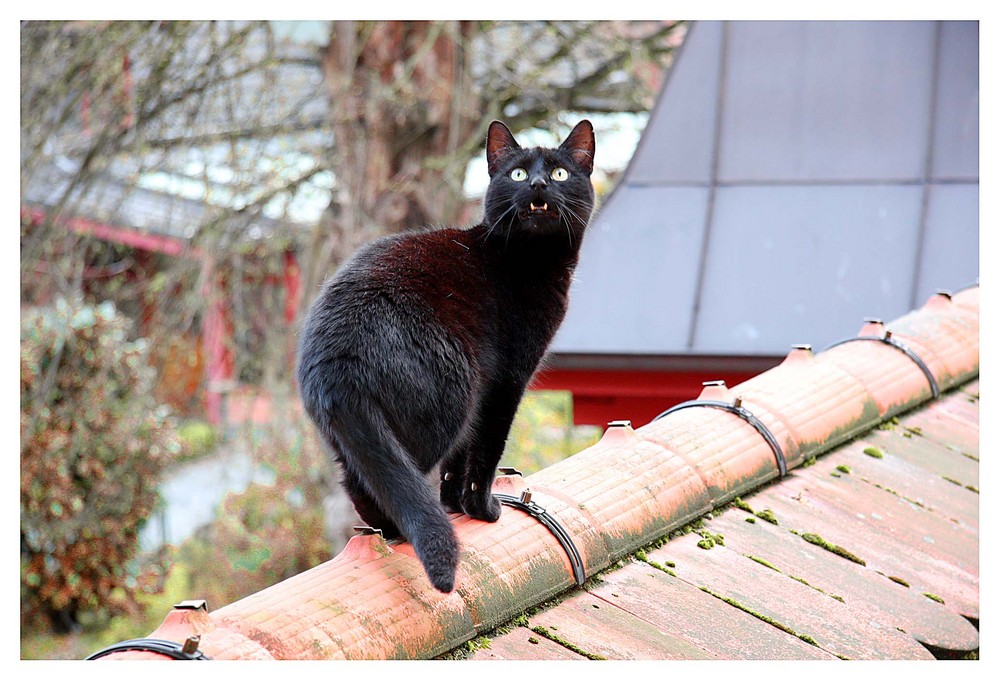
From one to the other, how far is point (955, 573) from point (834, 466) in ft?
1.37

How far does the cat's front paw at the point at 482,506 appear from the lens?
1809 millimetres

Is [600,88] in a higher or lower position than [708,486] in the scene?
higher

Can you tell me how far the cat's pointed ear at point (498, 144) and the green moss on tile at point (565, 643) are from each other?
108 centimetres

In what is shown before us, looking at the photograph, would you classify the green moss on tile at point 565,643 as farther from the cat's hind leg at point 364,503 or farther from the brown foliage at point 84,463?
the brown foliage at point 84,463

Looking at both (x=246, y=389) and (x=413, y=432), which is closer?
(x=413, y=432)

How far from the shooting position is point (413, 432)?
1.71m

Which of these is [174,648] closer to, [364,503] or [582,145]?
[364,503]

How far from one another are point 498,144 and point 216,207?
12.3 feet

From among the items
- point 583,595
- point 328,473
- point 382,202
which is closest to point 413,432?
point 583,595

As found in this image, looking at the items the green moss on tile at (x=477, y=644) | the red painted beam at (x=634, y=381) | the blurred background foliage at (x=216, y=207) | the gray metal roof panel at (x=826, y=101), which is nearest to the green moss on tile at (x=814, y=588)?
the green moss on tile at (x=477, y=644)

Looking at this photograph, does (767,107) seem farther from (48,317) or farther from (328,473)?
(48,317)

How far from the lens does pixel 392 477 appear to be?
1.58 m

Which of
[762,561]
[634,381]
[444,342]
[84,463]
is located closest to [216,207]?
[84,463]

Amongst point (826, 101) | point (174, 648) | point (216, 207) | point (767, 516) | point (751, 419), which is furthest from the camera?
point (216, 207)
